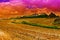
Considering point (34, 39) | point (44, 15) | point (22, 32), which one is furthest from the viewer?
point (44, 15)

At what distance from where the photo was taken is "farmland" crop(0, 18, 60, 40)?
2197 millimetres

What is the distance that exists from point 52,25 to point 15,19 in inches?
21.2

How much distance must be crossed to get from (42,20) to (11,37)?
511 mm

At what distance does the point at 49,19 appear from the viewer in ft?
8.02

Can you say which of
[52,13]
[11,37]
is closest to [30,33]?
[11,37]

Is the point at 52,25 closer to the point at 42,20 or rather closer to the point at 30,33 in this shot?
the point at 42,20

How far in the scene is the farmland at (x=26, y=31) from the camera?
7.21 feet

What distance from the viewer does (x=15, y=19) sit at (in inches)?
98.2

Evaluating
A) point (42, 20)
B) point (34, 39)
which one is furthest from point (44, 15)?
point (34, 39)

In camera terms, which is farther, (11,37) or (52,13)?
(52,13)

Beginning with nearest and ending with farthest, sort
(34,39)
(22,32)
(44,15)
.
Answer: (34,39)
(22,32)
(44,15)

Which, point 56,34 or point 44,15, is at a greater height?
point 44,15

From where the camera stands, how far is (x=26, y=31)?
91.6 inches

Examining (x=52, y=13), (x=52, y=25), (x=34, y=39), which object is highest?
(x=52, y=13)
